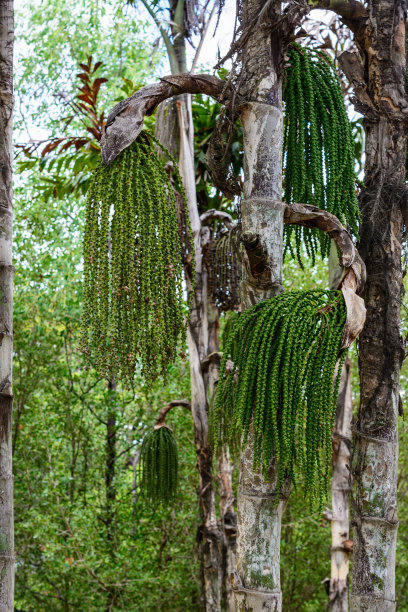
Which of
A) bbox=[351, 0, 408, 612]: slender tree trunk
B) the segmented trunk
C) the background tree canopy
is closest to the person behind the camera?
bbox=[351, 0, 408, 612]: slender tree trunk

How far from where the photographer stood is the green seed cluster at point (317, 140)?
234cm

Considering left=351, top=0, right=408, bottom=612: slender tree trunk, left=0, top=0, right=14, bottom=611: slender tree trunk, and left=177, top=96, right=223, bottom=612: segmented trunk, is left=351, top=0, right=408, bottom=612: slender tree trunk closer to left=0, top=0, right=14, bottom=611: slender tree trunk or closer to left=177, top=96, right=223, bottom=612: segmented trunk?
left=0, top=0, right=14, bottom=611: slender tree trunk

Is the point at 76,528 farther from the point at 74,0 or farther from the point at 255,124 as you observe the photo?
the point at 74,0

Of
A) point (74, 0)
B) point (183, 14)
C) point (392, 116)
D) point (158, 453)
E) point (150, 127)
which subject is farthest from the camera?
point (74, 0)

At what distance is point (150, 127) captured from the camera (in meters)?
5.40

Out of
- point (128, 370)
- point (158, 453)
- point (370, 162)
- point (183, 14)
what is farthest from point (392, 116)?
point (158, 453)

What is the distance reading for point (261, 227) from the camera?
217 cm

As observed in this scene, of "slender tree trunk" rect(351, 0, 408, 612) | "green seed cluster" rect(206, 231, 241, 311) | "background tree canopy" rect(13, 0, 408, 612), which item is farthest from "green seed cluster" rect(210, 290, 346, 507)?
"background tree canopy" rect(13, 0, 408, 612)

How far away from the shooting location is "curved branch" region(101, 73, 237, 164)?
7.20 feet

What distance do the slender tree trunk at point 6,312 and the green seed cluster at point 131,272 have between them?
0.28m

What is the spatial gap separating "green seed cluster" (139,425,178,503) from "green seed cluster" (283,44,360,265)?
277 cm

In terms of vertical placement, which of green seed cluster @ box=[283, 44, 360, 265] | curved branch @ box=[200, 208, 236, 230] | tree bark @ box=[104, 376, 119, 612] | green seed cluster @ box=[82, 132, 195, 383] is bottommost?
tree bark @ box=[104, 376, 119, 612]

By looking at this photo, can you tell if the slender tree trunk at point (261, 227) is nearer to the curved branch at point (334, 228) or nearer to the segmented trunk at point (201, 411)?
the curved branch at point (334, 228)

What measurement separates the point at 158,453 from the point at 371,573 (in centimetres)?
250
